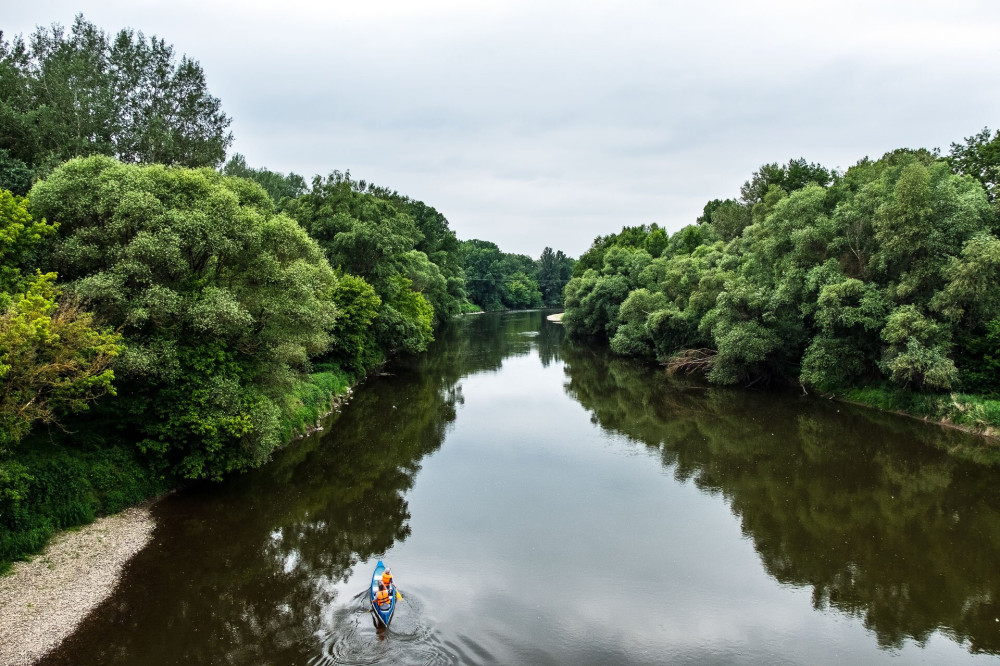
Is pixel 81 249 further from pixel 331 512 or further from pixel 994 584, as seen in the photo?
pixel 994 584

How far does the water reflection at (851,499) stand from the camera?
1551 centimetres

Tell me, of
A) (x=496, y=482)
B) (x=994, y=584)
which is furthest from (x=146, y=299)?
(x=994, y=584)

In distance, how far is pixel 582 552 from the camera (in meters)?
18.3

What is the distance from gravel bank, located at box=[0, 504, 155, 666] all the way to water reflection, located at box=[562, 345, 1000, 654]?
711 inches

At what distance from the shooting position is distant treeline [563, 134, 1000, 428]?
101 feet

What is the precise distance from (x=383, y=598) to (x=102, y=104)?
39.9 m

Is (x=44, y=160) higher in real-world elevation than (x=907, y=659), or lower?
higher

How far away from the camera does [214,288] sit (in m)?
21.0

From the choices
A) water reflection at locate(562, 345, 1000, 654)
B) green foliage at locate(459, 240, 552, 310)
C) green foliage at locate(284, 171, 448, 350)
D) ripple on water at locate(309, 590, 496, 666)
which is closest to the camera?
ripple on water at locate(309, 590, 496, 666)

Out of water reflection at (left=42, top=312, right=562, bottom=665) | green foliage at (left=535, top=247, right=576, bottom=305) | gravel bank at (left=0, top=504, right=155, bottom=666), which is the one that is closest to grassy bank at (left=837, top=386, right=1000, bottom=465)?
water reflection at (left=42, top=312, right=562, bottom=665)

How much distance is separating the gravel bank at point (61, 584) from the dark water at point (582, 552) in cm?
48

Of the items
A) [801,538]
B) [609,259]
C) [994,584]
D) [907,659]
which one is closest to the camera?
[907,659]

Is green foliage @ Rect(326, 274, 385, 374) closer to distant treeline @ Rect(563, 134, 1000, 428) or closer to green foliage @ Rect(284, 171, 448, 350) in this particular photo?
green foliage @ Rect(284, 171, 448, 350)

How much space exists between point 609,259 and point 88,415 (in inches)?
2535
